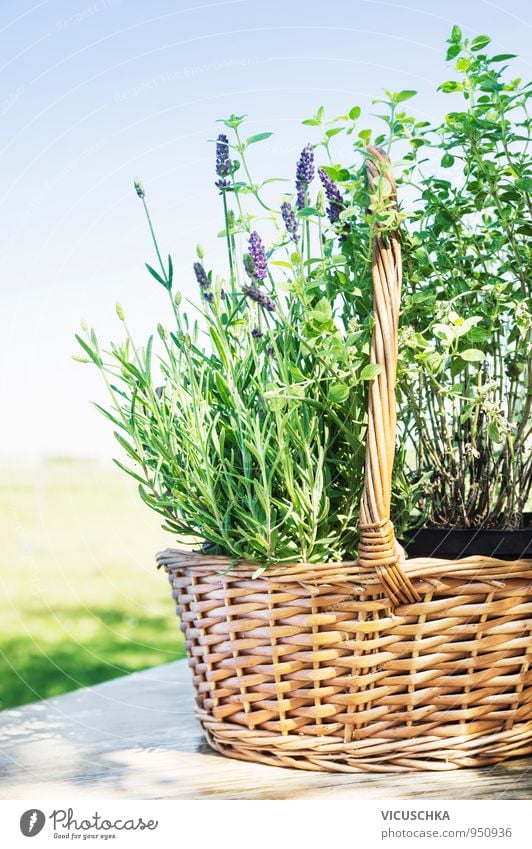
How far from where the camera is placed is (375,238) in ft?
2.53

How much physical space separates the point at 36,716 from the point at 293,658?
0.52 meters

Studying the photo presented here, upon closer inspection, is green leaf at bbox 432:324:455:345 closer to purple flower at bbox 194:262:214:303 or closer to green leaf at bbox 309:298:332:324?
green leaf at bbox 309:298:332:324

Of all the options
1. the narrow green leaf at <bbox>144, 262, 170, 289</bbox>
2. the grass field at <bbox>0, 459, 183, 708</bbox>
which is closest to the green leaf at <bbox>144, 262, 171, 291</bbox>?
the narrow green leaf at <bbox>144, 262, 170, 289</bbox>

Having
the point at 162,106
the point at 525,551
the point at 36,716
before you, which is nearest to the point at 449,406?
the point at 525,551

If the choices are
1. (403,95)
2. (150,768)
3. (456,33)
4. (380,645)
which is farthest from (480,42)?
(150,768)

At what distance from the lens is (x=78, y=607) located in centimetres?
242

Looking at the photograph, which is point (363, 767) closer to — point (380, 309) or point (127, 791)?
point (127, 791)

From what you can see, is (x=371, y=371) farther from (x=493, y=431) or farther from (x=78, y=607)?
(x=78, y=607)

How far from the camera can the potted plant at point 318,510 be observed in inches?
30.1

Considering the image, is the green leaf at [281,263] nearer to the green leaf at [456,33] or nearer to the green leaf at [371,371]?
the green leaf at [371,371]

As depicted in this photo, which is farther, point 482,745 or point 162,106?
point 162,106

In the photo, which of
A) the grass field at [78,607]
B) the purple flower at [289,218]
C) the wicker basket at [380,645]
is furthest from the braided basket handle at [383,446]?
the grass field at [78,607]

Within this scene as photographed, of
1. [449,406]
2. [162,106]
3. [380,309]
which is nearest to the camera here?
[380,309]

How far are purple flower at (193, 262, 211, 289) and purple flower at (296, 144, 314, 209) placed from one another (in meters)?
0.12
